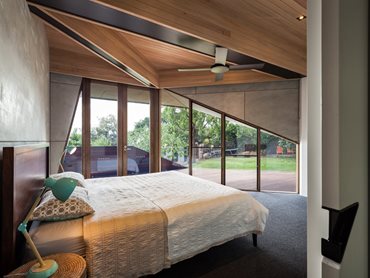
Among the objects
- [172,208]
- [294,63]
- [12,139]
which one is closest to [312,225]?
[172,208]

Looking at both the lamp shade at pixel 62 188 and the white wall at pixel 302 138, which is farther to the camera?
the white wall at pixel 302 138

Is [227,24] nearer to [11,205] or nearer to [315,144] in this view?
[315,144]

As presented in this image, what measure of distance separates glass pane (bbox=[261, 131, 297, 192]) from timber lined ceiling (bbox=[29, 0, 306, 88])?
4.95ft

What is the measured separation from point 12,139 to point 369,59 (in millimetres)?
2249

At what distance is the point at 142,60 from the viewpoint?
426cm

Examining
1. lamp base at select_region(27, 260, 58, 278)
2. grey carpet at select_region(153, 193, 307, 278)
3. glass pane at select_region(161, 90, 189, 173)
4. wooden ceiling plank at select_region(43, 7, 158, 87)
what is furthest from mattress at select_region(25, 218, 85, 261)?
glass pane at select_region(161, 90, 189, 173)

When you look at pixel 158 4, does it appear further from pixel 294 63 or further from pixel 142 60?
pixel 294 63

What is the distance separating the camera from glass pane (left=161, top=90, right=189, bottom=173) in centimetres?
559

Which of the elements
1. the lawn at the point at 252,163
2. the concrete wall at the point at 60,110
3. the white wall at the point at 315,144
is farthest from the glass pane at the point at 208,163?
the white wall at the point at 315,144

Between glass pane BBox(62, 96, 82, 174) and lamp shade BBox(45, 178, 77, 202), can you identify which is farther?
glass pane BBox(62, 96, 82, 174)

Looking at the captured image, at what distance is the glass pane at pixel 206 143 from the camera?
5.52 meters

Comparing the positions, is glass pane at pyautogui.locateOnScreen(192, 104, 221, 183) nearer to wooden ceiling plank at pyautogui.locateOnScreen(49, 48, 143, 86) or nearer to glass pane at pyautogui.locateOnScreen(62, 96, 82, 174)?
wooden ceiling plank at pyautogui.locateOnScreen(49, 48, 143, 86)

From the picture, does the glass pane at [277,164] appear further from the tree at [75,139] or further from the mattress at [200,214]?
the tree at [75,139]

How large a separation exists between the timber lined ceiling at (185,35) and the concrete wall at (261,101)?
1.01ft
